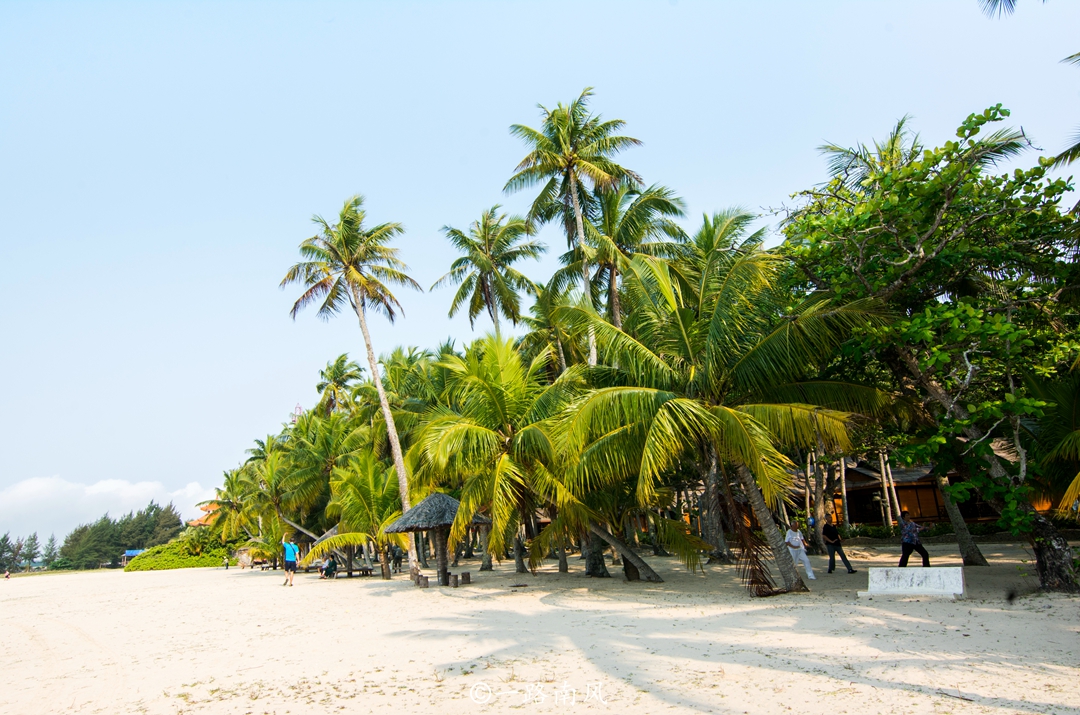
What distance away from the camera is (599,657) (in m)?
7.16

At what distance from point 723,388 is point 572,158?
11587 millimetres

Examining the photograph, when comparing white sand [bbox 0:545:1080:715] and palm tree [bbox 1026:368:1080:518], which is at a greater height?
palm tree [bbox 1026:368:1080:518]

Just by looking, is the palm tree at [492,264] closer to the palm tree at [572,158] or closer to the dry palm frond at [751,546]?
the palm tree at [572,158]

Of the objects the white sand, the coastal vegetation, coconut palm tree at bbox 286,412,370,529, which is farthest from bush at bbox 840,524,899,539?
coconut palm tree at bbox 286,412,370,529

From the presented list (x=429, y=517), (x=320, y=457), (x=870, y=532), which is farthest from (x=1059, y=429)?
(x=320, y=457)

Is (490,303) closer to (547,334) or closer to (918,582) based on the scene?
(547,334)

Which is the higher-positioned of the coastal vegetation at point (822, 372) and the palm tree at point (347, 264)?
the palm tree at point (347, 264)

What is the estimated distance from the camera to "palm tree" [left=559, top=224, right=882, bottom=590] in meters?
10.2

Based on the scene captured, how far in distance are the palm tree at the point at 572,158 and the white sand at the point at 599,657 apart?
12.3 m

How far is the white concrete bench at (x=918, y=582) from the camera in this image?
9445 millimetres

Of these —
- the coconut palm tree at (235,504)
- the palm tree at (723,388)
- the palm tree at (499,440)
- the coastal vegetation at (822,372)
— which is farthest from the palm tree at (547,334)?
the coconut palm tree at (235,504)

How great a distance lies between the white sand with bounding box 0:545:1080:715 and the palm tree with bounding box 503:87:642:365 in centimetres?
1228

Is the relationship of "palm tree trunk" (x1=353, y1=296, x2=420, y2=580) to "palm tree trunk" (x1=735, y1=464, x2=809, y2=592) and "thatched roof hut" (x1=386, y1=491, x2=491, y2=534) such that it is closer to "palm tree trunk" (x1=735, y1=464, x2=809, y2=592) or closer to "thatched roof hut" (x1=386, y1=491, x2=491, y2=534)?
"thatched roof hut" (x1=386, y1=491, x2=491, y2=534)

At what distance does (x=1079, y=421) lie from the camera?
9109mm
